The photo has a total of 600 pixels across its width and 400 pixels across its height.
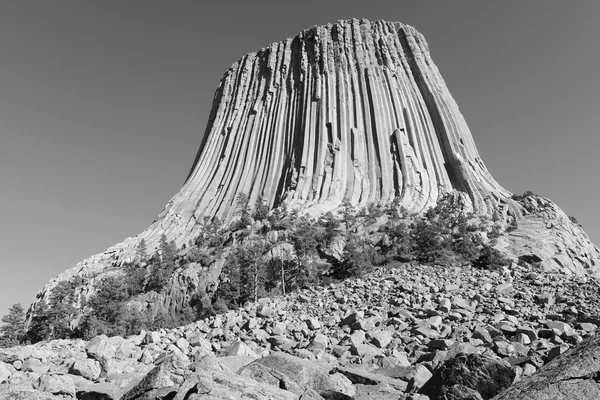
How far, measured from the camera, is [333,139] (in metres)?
44.1

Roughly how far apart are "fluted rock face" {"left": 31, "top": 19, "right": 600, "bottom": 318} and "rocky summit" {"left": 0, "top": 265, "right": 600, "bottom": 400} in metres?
23.9

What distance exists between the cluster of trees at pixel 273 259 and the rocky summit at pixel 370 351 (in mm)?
6644

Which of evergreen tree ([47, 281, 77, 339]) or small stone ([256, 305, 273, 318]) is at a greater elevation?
small stone ([256, 305, 273, 318])

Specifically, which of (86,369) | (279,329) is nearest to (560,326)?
(279,329)

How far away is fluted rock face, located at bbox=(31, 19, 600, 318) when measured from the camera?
131 ft

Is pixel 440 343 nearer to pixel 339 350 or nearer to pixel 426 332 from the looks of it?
pixel 426 332

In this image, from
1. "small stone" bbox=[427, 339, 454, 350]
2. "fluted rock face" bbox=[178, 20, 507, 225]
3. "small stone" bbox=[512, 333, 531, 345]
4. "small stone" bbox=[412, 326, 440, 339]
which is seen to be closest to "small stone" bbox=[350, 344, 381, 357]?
"small stone" bbox=[427, 339, 454, 350]

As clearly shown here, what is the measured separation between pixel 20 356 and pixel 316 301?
25.7 ft

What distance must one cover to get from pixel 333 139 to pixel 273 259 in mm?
21673

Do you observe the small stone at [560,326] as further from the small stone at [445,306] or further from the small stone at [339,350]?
the small stone at [339,350]

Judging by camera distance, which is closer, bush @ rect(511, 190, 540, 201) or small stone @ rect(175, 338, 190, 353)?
small stone @ rect(175, 338, 190, 353)

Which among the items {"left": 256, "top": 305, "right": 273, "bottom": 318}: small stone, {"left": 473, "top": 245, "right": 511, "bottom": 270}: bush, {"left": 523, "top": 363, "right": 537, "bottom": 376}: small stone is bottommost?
{"left": 256, "top": 305, "right": 273, "bottom": 318}: small stone

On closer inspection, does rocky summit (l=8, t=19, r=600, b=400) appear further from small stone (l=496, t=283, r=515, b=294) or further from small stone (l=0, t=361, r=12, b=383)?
small stone (l=0, t=361, r=12, b=383)

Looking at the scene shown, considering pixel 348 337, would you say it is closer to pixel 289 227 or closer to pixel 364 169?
pixel 289 227
